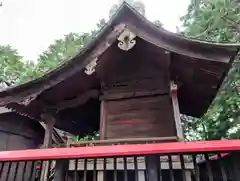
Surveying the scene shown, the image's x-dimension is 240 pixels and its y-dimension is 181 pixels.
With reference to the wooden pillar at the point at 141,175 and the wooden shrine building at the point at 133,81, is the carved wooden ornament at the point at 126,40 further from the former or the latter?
the wooden pillar at the point at 141,175

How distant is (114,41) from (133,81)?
125 centimetres

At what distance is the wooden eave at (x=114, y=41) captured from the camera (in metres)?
3.96

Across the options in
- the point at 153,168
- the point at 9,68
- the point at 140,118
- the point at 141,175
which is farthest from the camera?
the point at 9,68

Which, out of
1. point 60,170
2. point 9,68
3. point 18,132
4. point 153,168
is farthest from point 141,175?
point 9,68

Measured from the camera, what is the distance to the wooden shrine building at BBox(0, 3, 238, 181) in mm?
4219

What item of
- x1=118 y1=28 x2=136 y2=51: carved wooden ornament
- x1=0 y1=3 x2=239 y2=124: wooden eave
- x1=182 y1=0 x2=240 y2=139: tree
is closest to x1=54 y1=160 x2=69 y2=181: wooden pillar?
x1=0 y1=3 x2=239 y2=124: wooden eave

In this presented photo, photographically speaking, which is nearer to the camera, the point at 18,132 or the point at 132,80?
the point at 132,80

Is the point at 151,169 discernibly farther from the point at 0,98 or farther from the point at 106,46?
the point at 0,98

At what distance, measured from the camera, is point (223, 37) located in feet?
28.2

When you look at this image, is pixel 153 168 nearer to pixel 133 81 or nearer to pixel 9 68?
pixel 133 81

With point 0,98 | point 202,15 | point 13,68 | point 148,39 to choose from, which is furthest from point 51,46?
point 148,39

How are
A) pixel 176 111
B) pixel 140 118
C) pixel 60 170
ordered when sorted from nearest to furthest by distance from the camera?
pixel 60 170 → pixel 176 111 → pixel 140 118

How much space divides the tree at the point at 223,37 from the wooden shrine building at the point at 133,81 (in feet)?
11.3

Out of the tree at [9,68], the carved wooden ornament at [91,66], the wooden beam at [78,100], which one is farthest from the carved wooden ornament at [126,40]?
the tree at [9,68]
